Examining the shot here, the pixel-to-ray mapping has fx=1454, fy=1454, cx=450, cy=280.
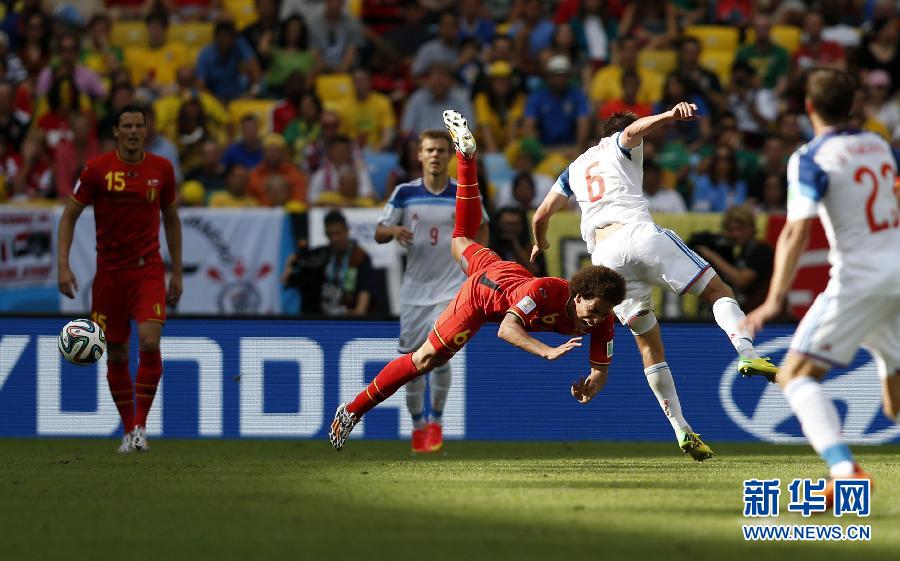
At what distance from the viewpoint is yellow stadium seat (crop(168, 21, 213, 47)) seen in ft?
67.6

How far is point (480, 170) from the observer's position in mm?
13648

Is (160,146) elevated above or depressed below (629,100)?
below

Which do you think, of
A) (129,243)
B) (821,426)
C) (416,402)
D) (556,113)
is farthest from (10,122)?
(821,426)

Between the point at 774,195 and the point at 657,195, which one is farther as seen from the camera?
the point at 657,195

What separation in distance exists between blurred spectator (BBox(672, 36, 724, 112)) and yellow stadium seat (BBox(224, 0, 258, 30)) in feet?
20.5

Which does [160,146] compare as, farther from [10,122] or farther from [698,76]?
[698,76]

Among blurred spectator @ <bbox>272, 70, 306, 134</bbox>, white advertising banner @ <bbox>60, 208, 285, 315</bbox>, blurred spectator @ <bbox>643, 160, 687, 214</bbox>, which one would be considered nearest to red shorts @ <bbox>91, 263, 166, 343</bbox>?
white advertising banner @ <bbox>60, 208, 285, 315</bbox>

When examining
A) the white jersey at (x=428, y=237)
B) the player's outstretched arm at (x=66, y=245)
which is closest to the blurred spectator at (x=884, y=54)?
the white jersey at (x=428, y=237)

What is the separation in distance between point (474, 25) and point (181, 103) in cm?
438

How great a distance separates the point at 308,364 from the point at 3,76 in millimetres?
8855

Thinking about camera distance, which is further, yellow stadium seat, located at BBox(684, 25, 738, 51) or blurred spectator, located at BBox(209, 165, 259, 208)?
yellow stadium seat, located at BBox(684, 25, 738, 51)

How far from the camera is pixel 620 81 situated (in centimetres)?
1852

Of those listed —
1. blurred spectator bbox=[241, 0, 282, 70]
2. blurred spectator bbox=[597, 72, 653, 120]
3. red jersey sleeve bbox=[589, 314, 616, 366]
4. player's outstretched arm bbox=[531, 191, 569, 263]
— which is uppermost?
blurred spectator bbox=[241, 0, 282, 70]

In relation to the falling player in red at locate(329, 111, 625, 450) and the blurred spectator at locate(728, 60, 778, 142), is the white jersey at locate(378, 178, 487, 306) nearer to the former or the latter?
the falling player in red at locate(329, 111, 625, 450)
